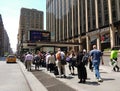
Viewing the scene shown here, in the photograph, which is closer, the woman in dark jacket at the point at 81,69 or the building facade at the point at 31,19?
the woman in dark jacket at the point at 81,69

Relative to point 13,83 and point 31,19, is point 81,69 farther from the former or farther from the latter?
point 31,19

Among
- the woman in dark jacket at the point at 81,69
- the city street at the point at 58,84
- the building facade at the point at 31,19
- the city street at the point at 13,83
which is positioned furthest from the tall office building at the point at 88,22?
the building facade at the point at 31,19

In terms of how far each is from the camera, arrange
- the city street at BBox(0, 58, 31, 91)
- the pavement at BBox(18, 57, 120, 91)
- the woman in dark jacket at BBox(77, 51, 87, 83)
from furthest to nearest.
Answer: the woman in dark jacket at BBox(77, 51, 87, 83) → the city street at BBox(0, 58, 31, 91) → the pavement at BBox(18, 57, 120, 91)

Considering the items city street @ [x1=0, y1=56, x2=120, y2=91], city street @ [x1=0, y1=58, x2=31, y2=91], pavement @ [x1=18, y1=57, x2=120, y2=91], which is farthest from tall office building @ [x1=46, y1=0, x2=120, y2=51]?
pavement @ [x1=18, y1=57, x2=120, y2=91]

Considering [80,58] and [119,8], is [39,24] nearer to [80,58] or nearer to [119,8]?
[119,8]

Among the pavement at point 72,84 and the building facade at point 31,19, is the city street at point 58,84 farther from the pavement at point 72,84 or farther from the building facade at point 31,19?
the building facade at point 31,19

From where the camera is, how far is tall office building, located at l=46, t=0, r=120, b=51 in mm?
42406

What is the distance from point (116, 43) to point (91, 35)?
10.7 m

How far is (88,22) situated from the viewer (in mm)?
54094

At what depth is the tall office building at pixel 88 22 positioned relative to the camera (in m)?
42.4

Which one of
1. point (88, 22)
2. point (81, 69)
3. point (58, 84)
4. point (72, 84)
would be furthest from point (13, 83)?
point (88, 22)

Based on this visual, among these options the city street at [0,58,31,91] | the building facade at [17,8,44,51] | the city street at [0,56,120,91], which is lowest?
the city street at [0,58,31,91]

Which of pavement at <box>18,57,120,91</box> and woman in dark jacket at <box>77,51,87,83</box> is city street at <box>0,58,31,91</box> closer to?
pavement at <box>18,57,120,91</box>

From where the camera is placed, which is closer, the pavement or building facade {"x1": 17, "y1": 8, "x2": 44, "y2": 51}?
the pavement
